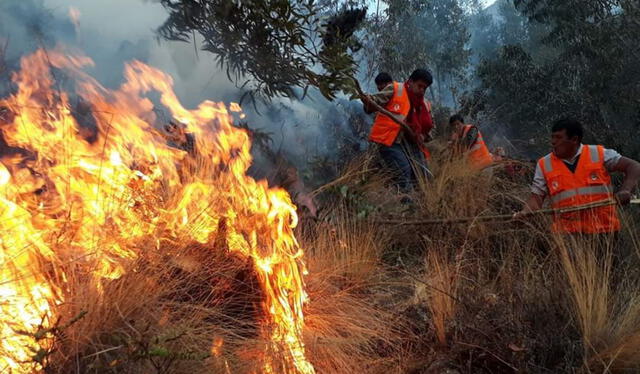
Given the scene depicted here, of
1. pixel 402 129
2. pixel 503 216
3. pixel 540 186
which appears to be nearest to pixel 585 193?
pixel 540 186

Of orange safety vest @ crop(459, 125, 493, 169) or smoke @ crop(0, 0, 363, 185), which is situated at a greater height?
smoke @ crop(0, 0, 363, 185)

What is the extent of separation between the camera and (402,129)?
217 inches

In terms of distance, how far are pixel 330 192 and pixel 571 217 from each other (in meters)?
2.15

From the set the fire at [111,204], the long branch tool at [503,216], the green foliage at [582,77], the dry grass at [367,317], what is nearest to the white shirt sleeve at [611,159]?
the long branch tool at [503,216]

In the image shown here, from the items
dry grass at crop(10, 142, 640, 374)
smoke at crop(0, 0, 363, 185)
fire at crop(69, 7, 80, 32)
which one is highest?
fire at crop(69, 7, 80, 32)

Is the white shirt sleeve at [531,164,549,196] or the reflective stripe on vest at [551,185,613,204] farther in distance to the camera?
the white shirt sleeve at [531,164,549,196]

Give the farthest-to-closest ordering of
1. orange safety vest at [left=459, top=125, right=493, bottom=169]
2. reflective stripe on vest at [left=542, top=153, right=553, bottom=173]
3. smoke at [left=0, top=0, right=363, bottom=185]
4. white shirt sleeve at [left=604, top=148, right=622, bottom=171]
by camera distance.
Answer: orange safety vest at [left=459, top=125, right=493, bottom=169] < reflective stripe on vest at [left=542, top=153, right=553, bottom=173] < white shirt sleeve at [left=604, top=148, right=622, bottom=171] < smoke at [left=0, top=0, right=363, bottom=185]

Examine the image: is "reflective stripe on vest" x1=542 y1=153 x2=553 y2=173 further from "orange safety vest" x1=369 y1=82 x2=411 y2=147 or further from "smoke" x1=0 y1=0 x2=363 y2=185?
"smoke" x1=0 y1=0 x2=363 y2=185

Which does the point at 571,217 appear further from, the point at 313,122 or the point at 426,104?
the point at 313,122

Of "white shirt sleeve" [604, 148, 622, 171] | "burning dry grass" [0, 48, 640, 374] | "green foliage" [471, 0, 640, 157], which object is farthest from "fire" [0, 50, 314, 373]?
"green foliage" [471, 0, 640, 157]

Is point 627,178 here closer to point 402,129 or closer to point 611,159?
point 611,159

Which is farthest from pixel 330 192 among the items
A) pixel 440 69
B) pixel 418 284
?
pixel 440 69

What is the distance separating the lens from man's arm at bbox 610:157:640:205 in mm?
3471

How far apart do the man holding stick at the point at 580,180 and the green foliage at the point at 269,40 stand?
67.3 inches
